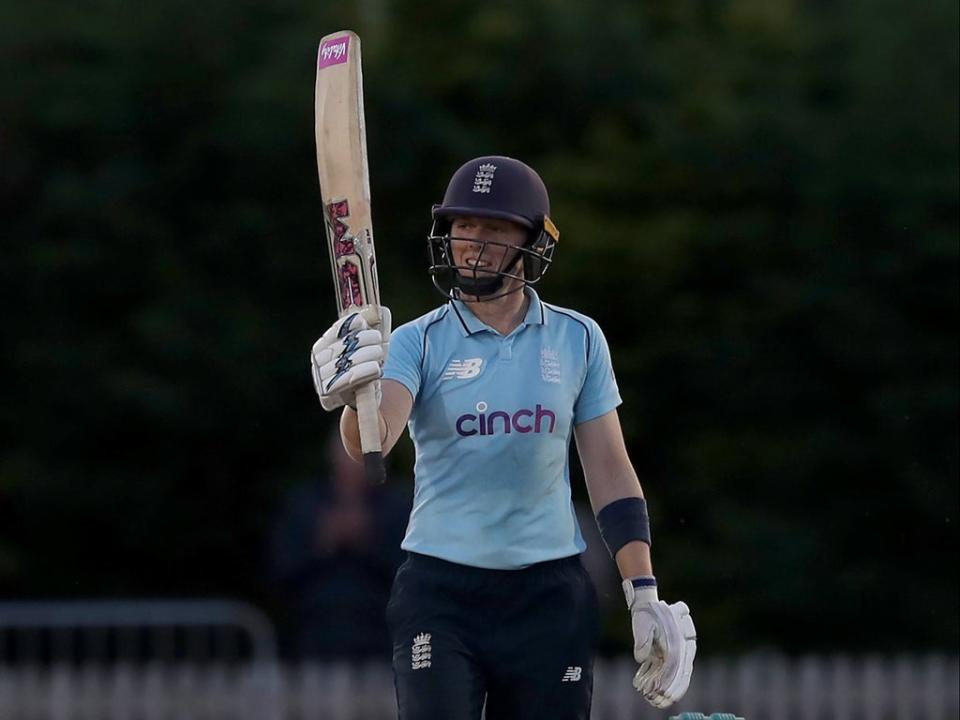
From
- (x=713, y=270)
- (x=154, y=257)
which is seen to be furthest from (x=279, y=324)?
(x=713, y=270)

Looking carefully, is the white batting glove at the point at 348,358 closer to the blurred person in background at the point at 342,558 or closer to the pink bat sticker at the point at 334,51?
the pink bat sticker at the point at 334,51

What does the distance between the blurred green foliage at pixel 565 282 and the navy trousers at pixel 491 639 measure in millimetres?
6194

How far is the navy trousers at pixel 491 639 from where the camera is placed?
452 centimetres

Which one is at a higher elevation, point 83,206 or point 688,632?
point 83,206

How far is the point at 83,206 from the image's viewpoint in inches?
443

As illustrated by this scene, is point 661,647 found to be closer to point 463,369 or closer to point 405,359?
point 463,369

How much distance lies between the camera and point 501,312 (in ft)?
15.6

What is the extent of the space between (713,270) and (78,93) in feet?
12.2

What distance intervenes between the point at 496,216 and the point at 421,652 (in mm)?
998

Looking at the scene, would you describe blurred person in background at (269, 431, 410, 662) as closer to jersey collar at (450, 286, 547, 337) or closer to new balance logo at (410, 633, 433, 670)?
jersey collar at (450, 286, 547, 337)

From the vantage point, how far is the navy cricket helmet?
15.2ft

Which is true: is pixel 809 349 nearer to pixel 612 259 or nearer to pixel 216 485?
pixel 612 259

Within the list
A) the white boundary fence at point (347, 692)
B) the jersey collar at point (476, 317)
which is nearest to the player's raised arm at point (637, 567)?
the jersey collar at point (476, 317)

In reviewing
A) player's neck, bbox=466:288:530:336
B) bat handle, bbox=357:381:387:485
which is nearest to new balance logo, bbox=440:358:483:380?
player's neck, bbox=466:288:530:336
